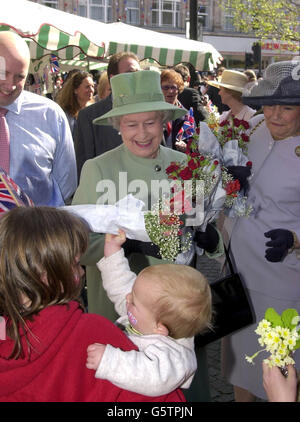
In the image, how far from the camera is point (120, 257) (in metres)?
2.17

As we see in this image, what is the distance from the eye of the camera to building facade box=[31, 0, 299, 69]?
3288 cm

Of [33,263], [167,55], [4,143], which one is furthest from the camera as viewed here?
[167,55]

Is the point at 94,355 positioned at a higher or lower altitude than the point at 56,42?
lower

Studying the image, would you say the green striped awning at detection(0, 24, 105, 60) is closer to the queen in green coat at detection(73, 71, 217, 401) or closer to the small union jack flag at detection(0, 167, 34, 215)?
the queen in green coat at detection(73, 71, 217, 401)

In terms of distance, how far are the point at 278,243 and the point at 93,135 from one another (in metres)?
2.41

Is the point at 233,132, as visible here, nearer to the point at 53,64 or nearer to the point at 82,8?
the point at 53,64

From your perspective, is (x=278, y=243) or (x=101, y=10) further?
(x=101, y=10)

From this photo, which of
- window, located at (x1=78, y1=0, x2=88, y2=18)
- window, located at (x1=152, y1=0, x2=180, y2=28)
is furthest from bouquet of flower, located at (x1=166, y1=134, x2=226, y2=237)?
window, located at (x1=152, y1=0, x2=180, y2=28)

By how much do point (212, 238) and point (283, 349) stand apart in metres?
0.98

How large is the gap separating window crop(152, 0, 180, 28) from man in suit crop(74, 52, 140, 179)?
32532mm

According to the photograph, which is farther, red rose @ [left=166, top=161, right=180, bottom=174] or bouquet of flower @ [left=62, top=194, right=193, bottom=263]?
red rose @ [left=166, top=161, right=180, bottom=174]

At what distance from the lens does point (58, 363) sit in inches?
60.6

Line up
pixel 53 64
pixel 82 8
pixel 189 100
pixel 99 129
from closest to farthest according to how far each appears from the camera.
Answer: pixel 99 129 < pixel 189 100 < pixel 53 64 < pixel 82 8

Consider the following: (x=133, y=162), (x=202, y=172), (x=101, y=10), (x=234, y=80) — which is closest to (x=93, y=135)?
(x=133, y=162)
